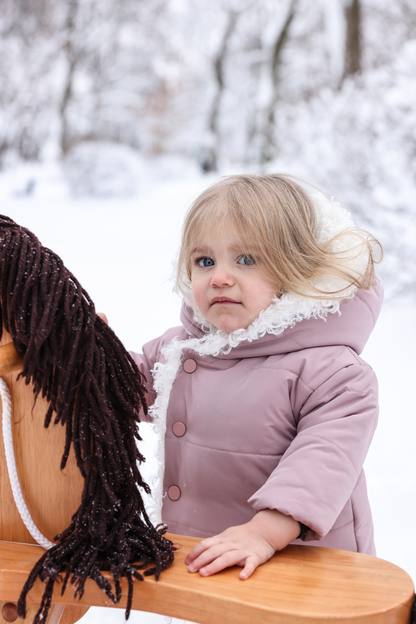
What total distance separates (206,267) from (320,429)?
299mm

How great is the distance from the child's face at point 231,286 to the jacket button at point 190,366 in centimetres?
8

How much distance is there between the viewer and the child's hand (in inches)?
22.3

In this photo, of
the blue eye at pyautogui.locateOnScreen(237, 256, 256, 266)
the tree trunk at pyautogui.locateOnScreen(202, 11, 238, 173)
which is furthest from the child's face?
the tree trunk at pyautogui.locateOnScreen(202, 11, 238, 173)

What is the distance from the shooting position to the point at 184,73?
4.64 metres

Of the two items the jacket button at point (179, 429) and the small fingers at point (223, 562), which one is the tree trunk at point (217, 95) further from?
the small fingers at point (223, 562)

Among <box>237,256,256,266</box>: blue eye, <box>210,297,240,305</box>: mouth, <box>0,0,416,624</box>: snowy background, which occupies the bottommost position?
<box>210,297,240,305</box>: mouth

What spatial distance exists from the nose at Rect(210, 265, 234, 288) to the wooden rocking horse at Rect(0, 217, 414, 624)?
8.6 inches

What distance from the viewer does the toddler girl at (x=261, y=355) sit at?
768 mm

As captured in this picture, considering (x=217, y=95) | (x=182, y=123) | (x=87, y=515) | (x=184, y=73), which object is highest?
(x=184, y=73)

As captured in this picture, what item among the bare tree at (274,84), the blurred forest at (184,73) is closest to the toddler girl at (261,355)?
the blurred forest at (184,73)

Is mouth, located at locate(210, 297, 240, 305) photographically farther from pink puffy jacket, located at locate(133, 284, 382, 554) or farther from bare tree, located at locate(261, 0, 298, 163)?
bare tree, located at locate(261, 0, 298, 163)

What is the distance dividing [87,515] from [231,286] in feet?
1.23

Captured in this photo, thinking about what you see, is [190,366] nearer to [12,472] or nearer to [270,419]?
[270,419]

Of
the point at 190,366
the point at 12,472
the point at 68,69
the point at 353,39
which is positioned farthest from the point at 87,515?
the point at 68,69
